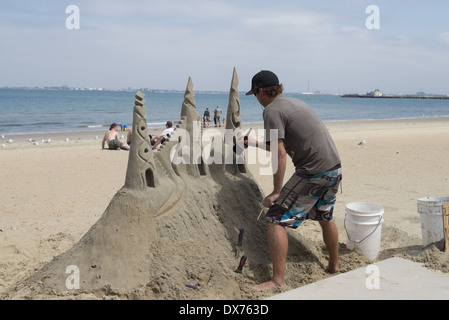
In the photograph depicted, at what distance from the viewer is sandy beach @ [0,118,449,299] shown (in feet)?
12.4

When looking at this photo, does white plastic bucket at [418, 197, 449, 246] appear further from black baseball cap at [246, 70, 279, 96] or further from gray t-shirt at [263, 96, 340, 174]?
black baseball cap at [246, 70, 279, 96]

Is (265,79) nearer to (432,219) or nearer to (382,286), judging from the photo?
(382,286)

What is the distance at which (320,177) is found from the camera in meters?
3.22

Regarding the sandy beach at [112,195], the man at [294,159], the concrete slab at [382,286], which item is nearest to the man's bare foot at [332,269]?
the sandy beach at [112,195]

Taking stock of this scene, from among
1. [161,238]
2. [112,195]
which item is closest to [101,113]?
[112,195]

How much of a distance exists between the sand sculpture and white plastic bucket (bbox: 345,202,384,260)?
0.93 meters

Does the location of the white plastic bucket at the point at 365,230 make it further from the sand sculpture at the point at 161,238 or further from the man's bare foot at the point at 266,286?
the man's bare foot at the point at 266,286

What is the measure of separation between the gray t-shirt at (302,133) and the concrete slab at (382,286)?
90 cm

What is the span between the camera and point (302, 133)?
315 cm

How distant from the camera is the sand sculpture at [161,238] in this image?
3.21 meters

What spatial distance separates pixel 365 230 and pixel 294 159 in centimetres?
129

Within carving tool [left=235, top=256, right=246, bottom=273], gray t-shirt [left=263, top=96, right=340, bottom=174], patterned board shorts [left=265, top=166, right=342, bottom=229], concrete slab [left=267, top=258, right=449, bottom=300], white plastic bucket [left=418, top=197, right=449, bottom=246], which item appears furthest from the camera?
white plastic bucket [left=418, top=197, right=449, bottom=246]

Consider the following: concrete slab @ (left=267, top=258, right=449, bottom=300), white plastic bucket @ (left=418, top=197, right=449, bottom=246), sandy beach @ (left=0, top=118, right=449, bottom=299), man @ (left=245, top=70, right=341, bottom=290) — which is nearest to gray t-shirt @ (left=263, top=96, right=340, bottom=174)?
man @ (left=245, top=70, right=341, bottom=290)
